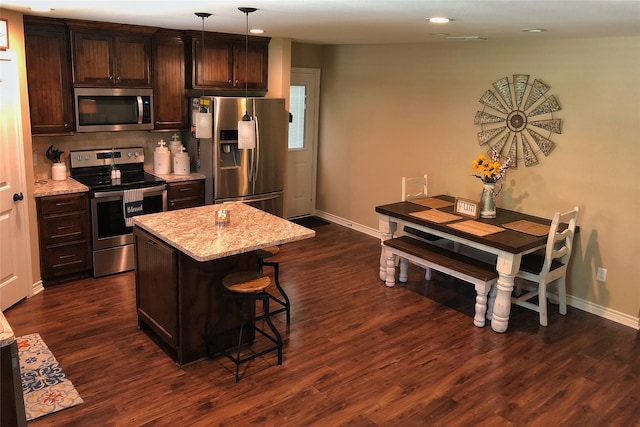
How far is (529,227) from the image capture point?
15.0 feet

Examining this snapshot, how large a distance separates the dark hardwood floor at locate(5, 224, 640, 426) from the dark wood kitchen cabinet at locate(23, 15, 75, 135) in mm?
1502

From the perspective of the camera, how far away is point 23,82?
4352mm

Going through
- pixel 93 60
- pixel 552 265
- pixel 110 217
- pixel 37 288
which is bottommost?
pixel 37 288

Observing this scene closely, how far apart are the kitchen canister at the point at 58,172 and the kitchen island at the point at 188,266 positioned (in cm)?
171

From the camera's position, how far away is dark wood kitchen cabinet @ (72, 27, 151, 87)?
190 inches

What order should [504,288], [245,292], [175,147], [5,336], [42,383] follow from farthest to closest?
[175,147] → [504,288] → [245,292] → [42,383] → [5,336]

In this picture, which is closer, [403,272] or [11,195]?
[11,195]

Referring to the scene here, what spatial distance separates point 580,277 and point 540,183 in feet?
2.99

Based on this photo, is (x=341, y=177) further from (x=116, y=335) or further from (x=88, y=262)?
(x=116, y=335)

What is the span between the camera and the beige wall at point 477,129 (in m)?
4.44

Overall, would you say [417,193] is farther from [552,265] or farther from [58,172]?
[58,172]

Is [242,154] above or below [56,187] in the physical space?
above

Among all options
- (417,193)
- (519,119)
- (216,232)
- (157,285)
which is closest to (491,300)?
(519,119)

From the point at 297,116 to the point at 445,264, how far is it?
3267 millimetres
